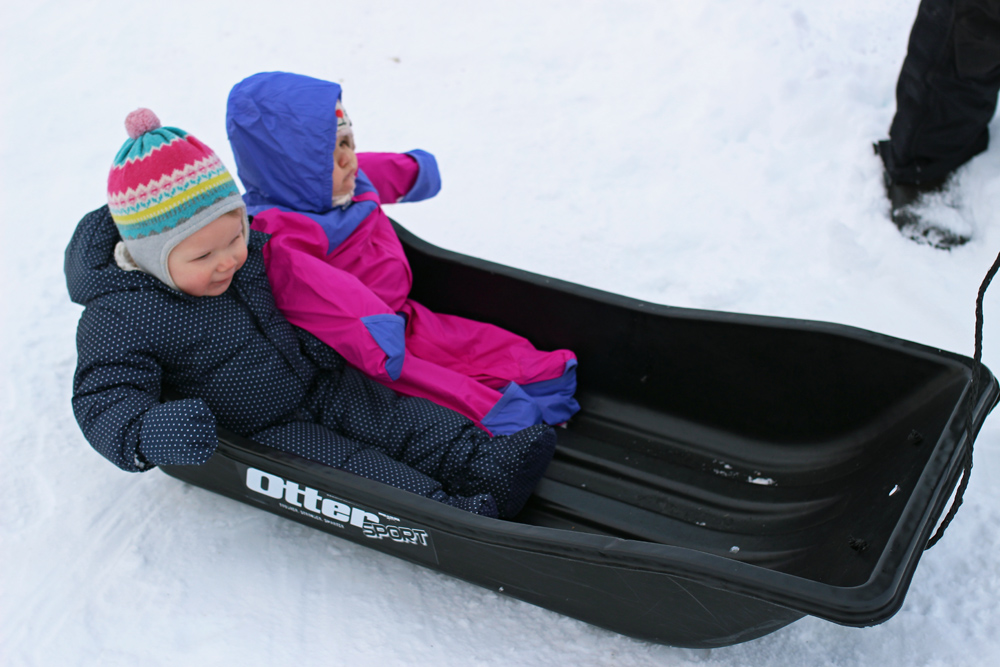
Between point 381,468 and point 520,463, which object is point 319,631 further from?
point 520,463

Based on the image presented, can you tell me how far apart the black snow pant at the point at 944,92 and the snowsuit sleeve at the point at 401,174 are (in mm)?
1888

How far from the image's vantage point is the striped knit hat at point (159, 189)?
183 centimetres

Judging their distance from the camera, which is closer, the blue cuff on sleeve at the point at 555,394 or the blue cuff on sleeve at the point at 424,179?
the blue cuff on sleeve at the point at 555,394

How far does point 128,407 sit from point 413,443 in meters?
0.74

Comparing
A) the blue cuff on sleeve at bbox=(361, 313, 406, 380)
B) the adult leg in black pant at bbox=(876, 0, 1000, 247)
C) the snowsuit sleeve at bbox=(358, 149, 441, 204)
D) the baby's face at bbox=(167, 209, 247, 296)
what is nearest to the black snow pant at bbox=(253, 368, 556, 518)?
the blue cuff on sleeve at bbox=(361, 313, 406, 380)

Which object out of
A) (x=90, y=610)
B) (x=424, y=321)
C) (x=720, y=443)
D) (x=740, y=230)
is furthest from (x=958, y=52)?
(x=90, y=610)

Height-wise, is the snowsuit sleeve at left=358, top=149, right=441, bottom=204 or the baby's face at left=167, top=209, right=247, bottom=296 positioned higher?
the baby's face at left=167, top=209, right=247, bottom=296

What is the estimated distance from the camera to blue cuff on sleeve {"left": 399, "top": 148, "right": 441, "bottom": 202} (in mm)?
2842

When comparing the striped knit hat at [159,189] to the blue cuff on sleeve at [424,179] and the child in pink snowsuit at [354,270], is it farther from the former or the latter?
the blue cuff on sleeve at [424,179]

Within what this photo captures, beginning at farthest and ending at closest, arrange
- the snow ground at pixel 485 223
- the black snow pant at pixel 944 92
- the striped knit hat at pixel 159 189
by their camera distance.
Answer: the black snow pant at pixel 944 92 → the snow ground at pixel 485 223 → the striped knit hat at pixel 159 189

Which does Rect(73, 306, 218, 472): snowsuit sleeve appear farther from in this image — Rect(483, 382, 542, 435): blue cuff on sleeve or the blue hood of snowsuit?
Rect(483, 382, 542, 435): blue cuff on sleeve

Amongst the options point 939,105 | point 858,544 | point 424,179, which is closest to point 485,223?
point 424,179

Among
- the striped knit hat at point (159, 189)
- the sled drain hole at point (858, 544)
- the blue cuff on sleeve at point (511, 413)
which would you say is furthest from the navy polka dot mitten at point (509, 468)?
the striped knit hat at point (159, 189)

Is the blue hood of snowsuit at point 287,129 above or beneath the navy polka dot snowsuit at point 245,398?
above
